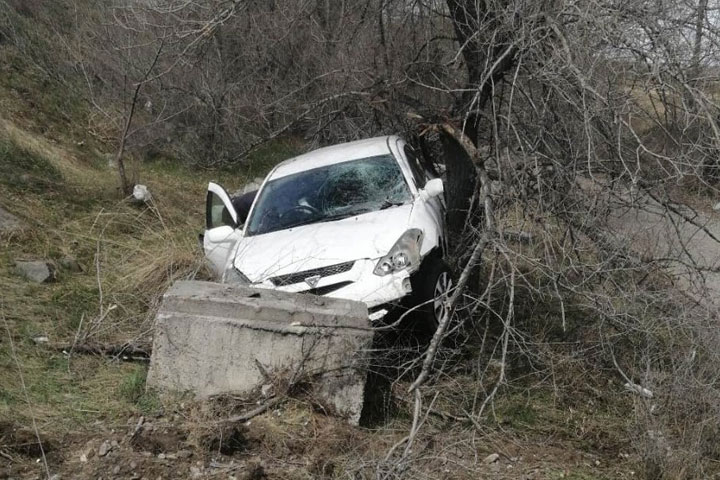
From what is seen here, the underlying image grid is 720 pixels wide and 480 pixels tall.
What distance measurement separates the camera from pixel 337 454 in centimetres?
473

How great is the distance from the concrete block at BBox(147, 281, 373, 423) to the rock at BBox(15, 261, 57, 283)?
10.1ft

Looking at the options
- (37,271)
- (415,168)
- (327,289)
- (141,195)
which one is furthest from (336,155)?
(141,195)

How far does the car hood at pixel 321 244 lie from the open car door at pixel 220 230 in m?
0.37

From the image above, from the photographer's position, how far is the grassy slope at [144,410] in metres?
4.69

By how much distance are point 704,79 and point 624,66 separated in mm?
577

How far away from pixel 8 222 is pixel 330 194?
4.54 meters

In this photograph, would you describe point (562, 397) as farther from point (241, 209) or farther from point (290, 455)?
point (241, 209)

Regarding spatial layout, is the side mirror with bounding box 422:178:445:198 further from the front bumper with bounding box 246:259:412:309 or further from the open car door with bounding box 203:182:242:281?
the open car door with bounding box 203:182:242:281

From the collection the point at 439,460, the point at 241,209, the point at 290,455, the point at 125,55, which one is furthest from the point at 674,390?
the point at 125,55


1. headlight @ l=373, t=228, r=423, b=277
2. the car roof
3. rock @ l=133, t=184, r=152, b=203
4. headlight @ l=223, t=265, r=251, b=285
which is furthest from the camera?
rock @ l=133, t=184, r=152, b=203

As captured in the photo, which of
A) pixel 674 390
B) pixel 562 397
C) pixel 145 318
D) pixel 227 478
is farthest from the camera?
pixel 145 318

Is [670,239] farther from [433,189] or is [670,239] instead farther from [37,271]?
[37,271]

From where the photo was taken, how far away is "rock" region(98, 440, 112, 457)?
4.63 m

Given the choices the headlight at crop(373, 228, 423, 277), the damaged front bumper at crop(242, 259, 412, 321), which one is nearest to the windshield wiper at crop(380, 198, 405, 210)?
the headlight at crop(373, 228, 423, 277)
